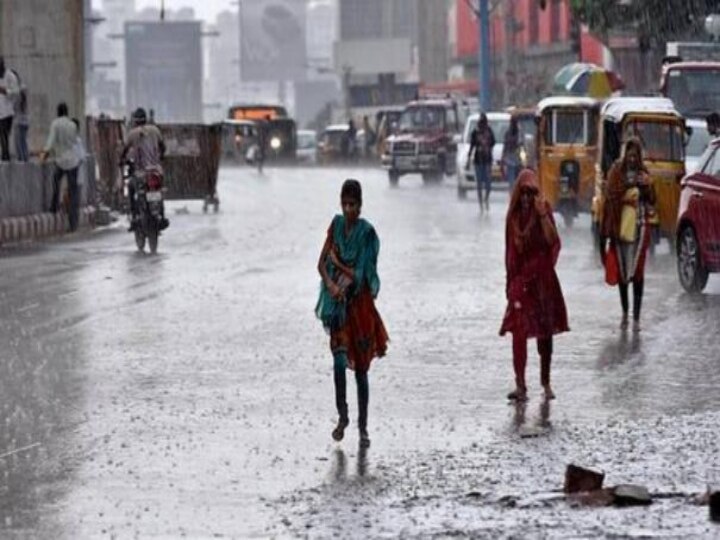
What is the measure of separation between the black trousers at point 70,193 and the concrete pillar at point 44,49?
512 centimetres

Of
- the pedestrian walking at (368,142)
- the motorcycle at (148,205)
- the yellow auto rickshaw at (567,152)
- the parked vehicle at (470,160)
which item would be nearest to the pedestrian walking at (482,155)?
the yellow auto rickshaw at (567,152)

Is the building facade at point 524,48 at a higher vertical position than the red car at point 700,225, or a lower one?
higher

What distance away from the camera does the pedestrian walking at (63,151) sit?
33.2 metres

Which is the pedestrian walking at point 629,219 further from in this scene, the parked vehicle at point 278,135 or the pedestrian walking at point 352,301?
the parked vehicle at point 278,135

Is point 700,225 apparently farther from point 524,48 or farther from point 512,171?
point 524,48

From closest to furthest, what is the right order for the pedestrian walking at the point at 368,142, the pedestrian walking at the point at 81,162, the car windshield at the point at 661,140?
1. the car windshield at the point at 661,140
2. the pedestrian walking at the point at 81,162
3. the pedestrian walking at the point at 368,142

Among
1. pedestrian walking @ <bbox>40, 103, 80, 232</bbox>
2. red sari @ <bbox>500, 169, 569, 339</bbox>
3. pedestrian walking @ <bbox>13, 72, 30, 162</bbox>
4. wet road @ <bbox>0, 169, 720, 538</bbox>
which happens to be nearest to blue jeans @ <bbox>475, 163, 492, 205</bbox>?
pedestrian walking @ <bbox>13, 72, 30, 162</bbox>

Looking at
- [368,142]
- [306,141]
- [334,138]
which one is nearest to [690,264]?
[368,142]

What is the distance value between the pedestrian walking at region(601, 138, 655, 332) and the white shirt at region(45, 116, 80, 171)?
14668 millimetres

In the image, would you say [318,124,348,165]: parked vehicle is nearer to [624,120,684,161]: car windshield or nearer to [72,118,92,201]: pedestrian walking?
[72,118,92,201]: pedestrian walking

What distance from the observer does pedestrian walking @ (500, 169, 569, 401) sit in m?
14.7

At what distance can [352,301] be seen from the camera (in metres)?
12.7

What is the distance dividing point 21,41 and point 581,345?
2263 cm

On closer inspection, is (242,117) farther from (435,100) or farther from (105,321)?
(105,321)
